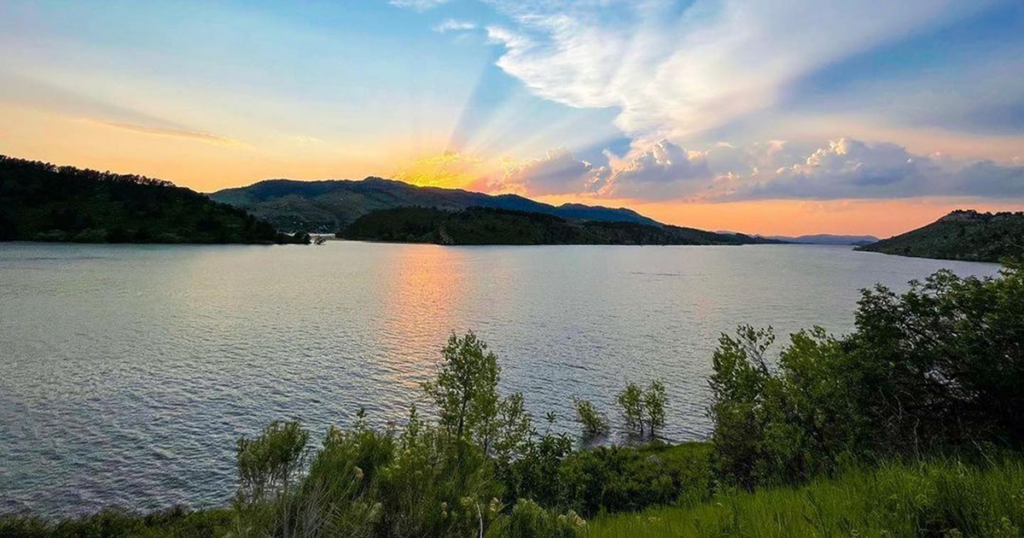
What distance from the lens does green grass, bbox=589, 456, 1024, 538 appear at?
20.0ft

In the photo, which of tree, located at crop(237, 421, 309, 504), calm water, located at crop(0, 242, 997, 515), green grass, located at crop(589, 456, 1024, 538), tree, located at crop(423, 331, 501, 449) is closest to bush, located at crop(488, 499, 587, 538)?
green grass, located at crop(589, 456, 1024, 538)

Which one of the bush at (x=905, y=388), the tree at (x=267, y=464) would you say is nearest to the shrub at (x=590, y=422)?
the bush at (x=905, y=388)

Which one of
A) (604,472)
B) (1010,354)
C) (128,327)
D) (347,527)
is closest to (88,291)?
(128,327)

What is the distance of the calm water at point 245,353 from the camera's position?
2948 centimetres

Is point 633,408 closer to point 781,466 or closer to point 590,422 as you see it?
point 590,422

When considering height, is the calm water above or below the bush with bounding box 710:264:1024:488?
below

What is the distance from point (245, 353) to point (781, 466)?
55178mm

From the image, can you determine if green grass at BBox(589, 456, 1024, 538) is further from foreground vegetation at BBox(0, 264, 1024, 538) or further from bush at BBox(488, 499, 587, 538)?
bush at BBox(488, 499, 587, 538)

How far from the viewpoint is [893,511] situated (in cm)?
684

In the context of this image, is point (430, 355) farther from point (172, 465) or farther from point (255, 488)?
point (255, 488)

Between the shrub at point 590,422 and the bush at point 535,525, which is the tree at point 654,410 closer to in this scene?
the shrub at point 590,422

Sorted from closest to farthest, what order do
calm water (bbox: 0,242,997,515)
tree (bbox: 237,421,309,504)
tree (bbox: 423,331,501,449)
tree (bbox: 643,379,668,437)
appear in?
tree (bbox: 237,421,309,504), tree (bbox: 423,331,501,449), calm water (bbox: 0,242,997,515), tree (bbox: 643,379,668,437)

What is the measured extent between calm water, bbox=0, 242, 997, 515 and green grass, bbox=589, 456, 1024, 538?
27.4 meters

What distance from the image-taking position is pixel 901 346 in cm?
1422
